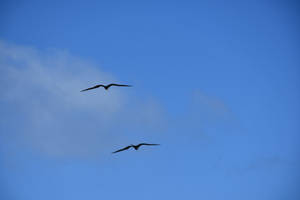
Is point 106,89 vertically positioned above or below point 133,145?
above

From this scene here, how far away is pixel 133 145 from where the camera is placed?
115 meters

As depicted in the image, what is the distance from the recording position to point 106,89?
371ft

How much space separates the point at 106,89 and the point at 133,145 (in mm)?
14193
